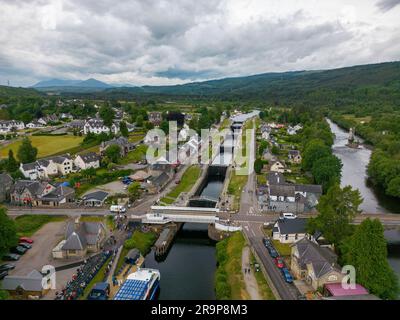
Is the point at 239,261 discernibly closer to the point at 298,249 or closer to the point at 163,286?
the point at 298,249

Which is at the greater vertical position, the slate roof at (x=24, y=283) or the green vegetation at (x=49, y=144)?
the green vegetation at (x=49, y=144)

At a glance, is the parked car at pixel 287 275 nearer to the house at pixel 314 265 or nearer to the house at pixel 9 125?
the house at pixel 314 265

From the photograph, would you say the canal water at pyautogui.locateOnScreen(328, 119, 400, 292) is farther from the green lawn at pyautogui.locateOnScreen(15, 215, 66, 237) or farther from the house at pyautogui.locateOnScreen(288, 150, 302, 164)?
the green lawn at pyautogui.locateOnScreen(15, 215, 66, 237)

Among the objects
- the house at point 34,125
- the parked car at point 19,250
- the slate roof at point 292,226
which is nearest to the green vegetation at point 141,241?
the parked car at point 19,250

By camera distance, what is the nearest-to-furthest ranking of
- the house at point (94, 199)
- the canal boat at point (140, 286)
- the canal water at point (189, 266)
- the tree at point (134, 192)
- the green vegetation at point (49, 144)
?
the canal boat at point (140, 286) → the canal water at point (189, 266) → the house at point (94, 199) → the tree at point (134, 192) → the green vegetation at point (49, 144)

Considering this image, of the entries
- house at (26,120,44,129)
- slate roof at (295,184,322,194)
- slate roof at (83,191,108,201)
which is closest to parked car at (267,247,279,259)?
slate roof at (295,184,322,194)

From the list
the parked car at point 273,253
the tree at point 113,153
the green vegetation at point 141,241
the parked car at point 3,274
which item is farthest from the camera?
the tree at point 113,153

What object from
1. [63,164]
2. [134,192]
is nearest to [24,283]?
[134,192]
